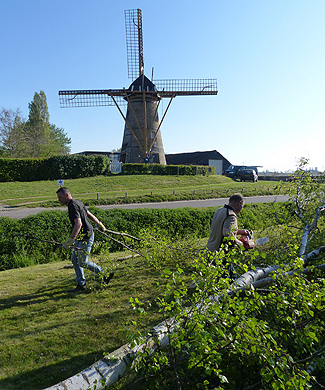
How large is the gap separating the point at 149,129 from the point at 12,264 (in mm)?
24770

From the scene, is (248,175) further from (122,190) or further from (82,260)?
(82,260)

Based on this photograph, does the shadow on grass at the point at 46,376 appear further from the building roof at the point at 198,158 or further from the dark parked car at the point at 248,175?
the building roof at the point at 198,158

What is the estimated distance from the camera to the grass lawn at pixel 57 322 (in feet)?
10.8

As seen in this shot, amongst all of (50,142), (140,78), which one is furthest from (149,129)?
(50,142)

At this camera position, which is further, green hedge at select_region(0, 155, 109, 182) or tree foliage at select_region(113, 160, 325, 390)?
green hedge at select_region(0, 155, 109, 182)

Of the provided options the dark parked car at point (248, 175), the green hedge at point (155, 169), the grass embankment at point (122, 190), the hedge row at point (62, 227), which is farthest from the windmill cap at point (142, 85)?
the hedge row at point (62, 227)

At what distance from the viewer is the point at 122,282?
19.4 ft

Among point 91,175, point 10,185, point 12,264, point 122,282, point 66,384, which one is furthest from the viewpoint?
point 91,175

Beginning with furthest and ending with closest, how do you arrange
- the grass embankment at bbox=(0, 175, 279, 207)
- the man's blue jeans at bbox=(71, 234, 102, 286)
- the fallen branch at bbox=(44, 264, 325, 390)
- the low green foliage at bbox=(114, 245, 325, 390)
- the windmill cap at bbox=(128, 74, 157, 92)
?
1. the windmill cap at bbox=(128, 74, 157, 92)
2. the grass embankment at bbox=(0, 175, 279, 207)
3. the man's blue jeans at bbox=(71, 234, 102, 286)
4. the fallen branch at bbox=(44, 264, 325, 390)
5. the low green foliage at bbox=(114, 245, 325, 390)

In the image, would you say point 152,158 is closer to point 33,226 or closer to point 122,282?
point 33,226

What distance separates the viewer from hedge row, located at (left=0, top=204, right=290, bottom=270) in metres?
7.42

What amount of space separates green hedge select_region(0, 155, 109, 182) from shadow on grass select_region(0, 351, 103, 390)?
24.6 meters

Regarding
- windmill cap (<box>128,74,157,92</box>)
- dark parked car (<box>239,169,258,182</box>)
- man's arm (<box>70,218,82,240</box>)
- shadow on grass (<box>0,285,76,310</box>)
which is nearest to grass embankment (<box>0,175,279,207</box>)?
dark parked car (<box>239,169,258,182</box>)

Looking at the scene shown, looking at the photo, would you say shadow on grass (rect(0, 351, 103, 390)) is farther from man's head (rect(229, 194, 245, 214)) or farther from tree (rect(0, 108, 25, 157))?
tree (rect(0, 108, 25, 157))
